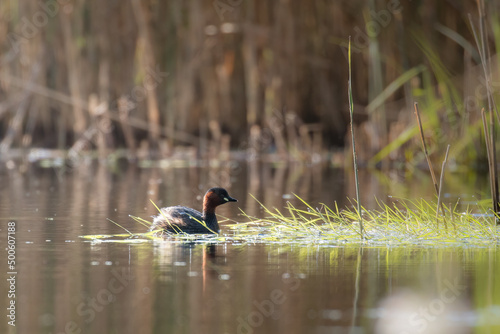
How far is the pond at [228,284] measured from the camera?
5070 mm

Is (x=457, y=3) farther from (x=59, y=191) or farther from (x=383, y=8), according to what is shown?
(x=59, y=191)

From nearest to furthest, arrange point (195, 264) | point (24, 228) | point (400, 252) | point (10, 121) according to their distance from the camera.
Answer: point (195, 264) → point (400, 252) → point (24, 228) → point (10, 121)

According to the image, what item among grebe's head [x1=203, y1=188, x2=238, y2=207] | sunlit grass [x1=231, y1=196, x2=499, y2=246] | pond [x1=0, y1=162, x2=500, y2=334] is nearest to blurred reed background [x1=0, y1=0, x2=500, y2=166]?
pond [x1=0, y1=162, x2=500, y2=334]

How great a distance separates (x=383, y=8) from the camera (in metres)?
15.4

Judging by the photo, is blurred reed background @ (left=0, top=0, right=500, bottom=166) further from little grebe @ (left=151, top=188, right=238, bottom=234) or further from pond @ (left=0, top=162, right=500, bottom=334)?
little grebe @ (left=151, top=188, right=238, bottom=234)

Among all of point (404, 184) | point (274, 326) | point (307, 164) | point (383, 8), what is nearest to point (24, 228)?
point (274, 326)

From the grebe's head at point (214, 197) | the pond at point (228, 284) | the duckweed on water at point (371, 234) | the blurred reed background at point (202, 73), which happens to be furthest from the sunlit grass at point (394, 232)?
the blurred reed background at point (202, 73)

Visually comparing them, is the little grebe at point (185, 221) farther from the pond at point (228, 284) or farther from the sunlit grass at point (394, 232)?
the pond at point (228, 284)

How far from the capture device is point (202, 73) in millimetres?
17766

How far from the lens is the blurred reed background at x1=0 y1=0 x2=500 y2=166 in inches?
662

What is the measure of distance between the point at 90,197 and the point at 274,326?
23.8ft

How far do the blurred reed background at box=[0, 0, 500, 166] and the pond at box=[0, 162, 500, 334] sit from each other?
7112 mm

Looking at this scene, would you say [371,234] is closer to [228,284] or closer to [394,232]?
[394,232]

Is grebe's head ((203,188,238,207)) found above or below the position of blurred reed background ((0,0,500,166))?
below
